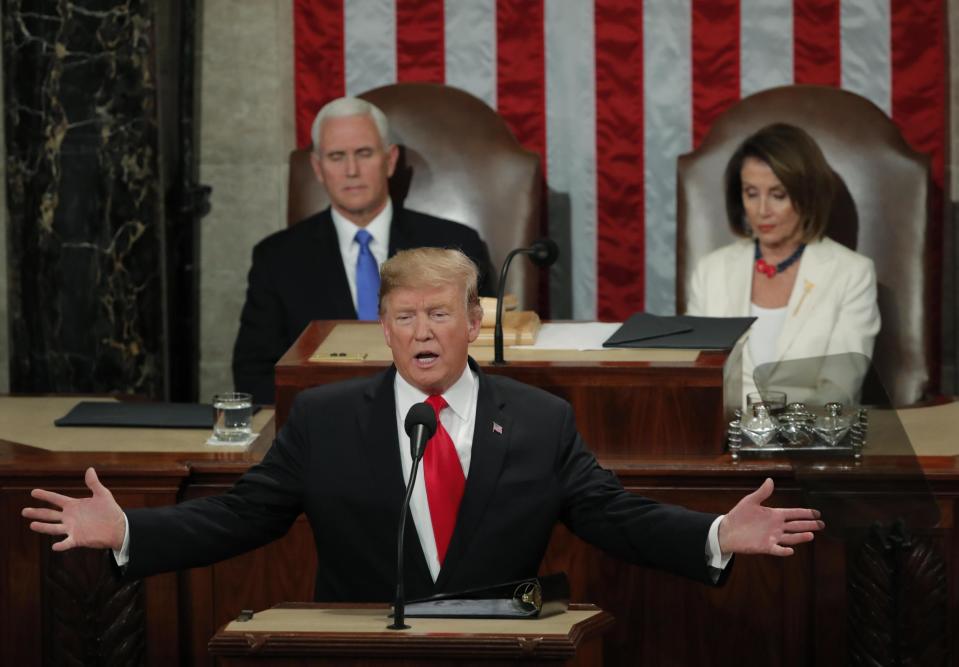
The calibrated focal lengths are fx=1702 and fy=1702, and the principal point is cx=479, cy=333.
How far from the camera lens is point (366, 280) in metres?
5.66

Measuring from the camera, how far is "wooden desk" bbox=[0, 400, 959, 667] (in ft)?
13.1

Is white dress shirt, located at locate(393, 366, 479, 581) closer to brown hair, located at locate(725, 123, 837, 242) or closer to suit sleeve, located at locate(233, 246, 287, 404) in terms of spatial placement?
suit sleeve, located at locate(233, 246, 287, 404)

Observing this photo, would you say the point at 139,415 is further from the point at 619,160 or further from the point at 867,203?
the point at 867,203

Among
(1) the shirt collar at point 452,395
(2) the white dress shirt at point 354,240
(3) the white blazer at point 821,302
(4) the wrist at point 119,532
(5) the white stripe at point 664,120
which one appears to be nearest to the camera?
(4) the wrist at point 119,532

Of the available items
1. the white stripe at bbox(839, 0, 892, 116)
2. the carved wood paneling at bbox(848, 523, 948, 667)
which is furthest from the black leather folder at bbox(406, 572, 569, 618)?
the white stripe at bbox(839, 0, 892, 116)

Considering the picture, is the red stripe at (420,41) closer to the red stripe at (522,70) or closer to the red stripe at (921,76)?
the red stripe at (522,70)

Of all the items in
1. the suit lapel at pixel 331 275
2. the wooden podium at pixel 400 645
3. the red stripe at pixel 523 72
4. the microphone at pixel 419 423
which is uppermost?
the red stripe at pixel 523 72

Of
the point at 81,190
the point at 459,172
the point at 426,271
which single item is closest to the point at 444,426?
the point at 426,271

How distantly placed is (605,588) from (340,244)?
79.4 inches

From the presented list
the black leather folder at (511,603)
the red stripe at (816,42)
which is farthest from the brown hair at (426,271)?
the red stripe at (816,42)

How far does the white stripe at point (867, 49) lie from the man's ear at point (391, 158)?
1.71 m

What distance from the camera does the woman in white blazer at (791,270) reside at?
211 inches

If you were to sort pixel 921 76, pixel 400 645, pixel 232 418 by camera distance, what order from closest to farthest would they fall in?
pixel 400 645 < pixel 232 418 < pixel 921 76

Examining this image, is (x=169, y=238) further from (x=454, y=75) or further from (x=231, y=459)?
(x=231, y=459)
